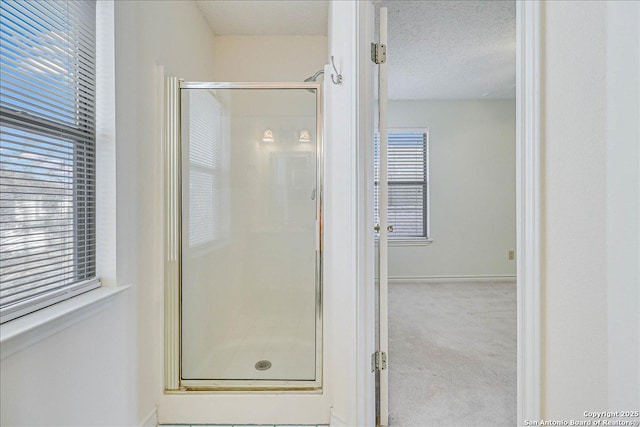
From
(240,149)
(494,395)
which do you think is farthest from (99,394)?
(494,395)

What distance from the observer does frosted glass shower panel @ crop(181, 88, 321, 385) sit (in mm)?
1763

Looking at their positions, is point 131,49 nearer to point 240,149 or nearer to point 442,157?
point 240,149

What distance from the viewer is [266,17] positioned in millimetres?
2506

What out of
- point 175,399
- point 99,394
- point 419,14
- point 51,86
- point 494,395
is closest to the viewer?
point 51,86

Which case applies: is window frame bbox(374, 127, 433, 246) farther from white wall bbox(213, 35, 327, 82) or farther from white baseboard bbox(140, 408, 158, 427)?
white baseboard bbox(140, 408, 158, 427)

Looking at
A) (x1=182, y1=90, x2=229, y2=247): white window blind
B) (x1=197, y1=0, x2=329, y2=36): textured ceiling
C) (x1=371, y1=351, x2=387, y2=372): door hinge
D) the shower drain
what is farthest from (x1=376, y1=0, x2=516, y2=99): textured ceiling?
the shower drain

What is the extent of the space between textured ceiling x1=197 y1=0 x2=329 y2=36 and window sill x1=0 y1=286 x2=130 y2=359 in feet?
7.25

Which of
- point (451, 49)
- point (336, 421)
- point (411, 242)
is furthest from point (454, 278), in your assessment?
point (336, 421)

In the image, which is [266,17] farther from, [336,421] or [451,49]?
[336,421]

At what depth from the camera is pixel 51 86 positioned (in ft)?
3.54

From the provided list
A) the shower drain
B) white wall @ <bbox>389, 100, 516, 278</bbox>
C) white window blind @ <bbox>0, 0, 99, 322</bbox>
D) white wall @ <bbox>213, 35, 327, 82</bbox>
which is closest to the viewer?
white window blind @ <bbox>0, 0, 99, 322</bbox>

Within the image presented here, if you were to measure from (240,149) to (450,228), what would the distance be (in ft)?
11.6
